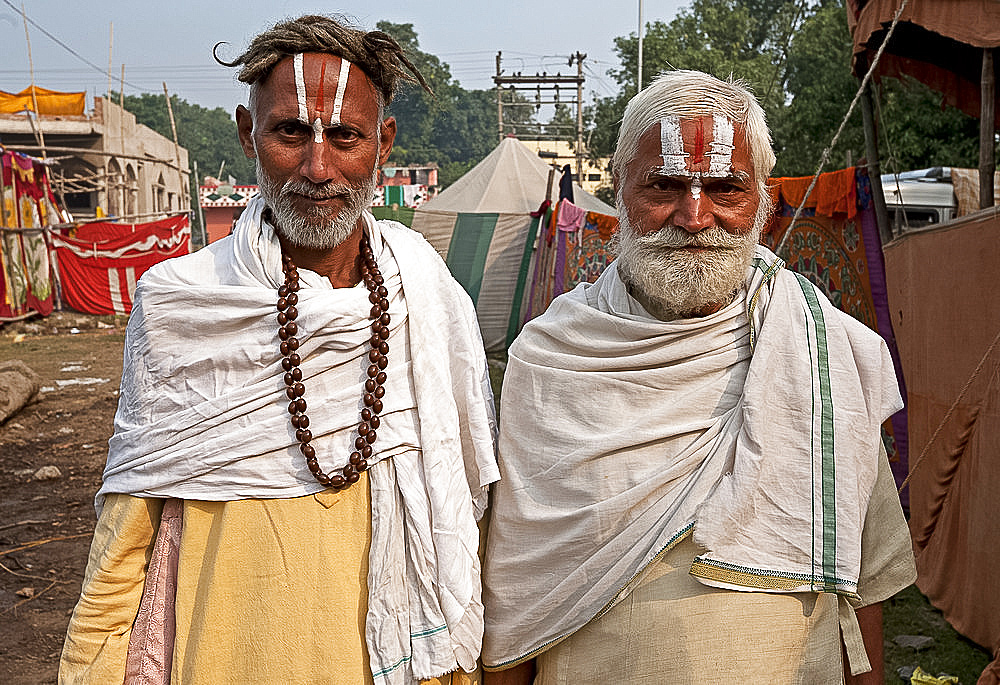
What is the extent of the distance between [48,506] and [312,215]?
5.43 metres

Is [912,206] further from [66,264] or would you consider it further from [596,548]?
[66,264]

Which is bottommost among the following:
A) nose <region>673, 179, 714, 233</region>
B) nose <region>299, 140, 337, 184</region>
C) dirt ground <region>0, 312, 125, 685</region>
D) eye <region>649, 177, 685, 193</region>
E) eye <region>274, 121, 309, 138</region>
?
dirt ground <region>0, 312, 125, 685</region>

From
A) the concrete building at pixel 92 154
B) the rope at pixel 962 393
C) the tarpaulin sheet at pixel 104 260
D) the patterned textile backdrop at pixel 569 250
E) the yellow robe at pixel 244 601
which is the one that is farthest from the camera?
the concrete building at pixel 92 154

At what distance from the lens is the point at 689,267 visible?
2082 mm

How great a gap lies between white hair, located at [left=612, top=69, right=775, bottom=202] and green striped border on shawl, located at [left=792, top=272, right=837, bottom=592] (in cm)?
46

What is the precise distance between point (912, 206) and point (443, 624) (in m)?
8.65

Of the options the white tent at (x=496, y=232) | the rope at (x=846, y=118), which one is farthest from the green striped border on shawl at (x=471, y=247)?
the rope at (x=846, y=118)

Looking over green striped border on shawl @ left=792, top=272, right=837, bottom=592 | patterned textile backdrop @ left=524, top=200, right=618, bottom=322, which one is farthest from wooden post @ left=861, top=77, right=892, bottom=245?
patterned textile backdrop @ left=524, top=200, right=618, bottom=322

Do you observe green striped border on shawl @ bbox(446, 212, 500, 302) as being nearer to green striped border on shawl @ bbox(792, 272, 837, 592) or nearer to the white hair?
the white hair

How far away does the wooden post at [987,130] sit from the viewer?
4227 mm

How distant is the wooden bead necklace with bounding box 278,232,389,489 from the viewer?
6.10ft

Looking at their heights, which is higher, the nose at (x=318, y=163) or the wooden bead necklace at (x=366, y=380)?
the nose at (x=318, y=163)

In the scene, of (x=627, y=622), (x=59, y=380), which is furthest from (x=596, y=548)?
(x=59, y=380)

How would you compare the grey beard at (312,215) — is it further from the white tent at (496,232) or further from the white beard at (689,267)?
→ the white tent at (496,232)
